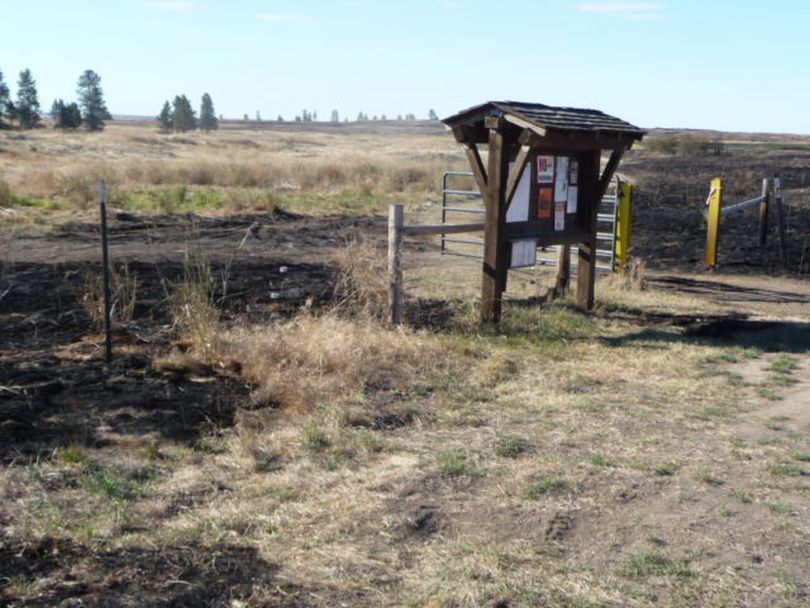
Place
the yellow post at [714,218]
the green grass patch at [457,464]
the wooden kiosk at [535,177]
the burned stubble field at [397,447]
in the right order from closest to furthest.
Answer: the burned stubble field at [397,447] < the green grass patch at [457,464] < the wooden kiosk at [535,177] < the yellow post at [714,218]

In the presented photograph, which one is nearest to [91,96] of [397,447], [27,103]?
[27,103]

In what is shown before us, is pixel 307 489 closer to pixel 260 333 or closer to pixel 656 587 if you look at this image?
pixel 656 587

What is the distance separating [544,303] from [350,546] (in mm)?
7459

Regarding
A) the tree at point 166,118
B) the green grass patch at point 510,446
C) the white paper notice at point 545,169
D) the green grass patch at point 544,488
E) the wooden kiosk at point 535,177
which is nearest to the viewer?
the green grass patch at point 544,488

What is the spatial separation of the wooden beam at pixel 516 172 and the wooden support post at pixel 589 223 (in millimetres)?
1711

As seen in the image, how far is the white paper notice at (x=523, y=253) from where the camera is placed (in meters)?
10.7

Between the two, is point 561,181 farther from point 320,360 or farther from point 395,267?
point 320,360

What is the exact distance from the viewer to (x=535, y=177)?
11.1 meters

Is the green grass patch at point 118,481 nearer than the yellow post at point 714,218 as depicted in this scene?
Yes

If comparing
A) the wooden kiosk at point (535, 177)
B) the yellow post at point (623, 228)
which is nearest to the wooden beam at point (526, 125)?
the wooden kiosk at point (535, 177)

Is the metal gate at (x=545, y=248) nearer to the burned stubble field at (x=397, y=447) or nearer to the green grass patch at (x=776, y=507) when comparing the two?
the burned stubble field at (x=397, y=447)

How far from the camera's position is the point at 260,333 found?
8.88 metres

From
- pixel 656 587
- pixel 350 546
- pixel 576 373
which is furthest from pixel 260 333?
pixel 656 587

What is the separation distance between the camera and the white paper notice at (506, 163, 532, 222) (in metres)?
10.7
